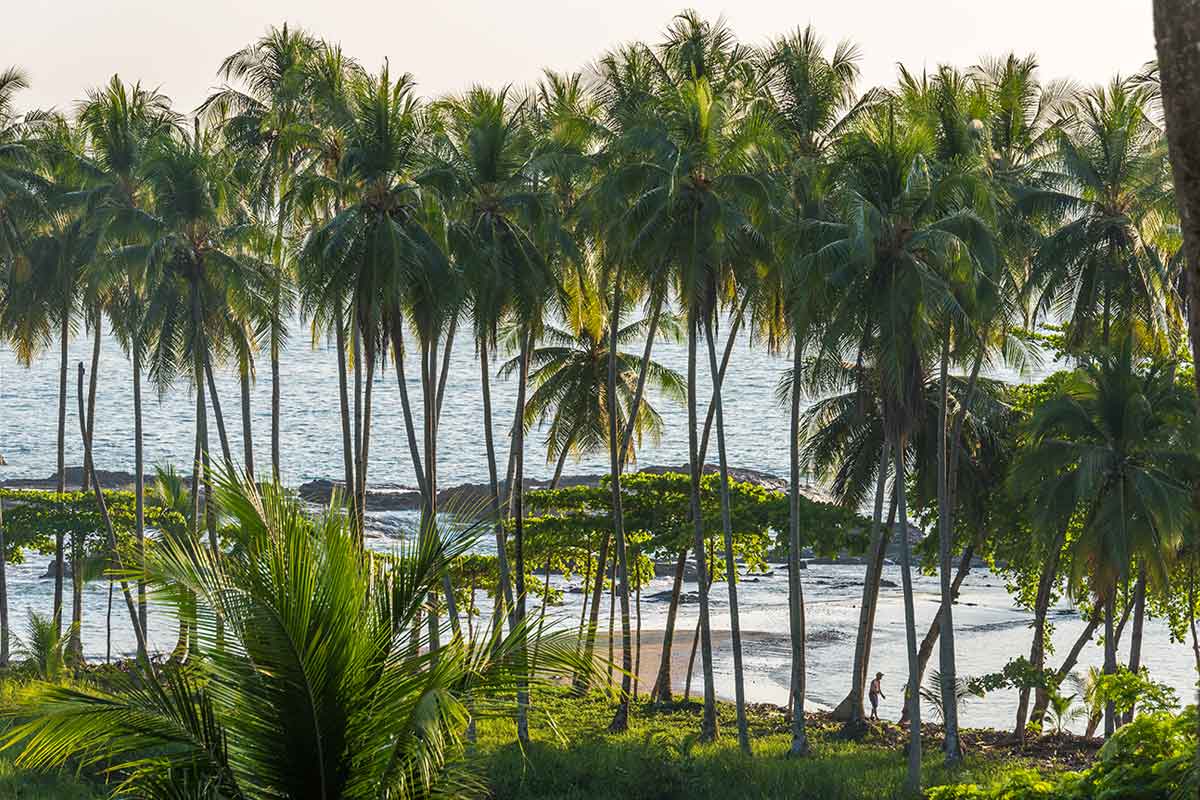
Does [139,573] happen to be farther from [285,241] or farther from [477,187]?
[285,241]

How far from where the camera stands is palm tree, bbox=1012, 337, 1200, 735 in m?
25.6

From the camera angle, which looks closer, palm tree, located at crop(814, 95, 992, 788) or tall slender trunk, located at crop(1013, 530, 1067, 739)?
palm tree, located at crop(814, 95, 992, 788)

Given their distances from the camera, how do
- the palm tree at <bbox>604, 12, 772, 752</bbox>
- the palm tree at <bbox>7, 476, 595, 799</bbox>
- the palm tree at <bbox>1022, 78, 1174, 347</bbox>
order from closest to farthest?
the palm tree at <bbox>7, 476, 595, 799</bbox> < the palm tree at <bbox>604, 12, 772, 752</bbox> < the palm tree at <bbox>1022, 78, 1174, 347</bbox>

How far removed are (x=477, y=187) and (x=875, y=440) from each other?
10721 millimetres

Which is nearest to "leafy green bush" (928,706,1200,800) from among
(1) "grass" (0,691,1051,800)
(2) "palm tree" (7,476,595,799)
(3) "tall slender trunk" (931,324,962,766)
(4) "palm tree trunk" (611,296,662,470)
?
(2) "palm tree" (7,476,595,799)

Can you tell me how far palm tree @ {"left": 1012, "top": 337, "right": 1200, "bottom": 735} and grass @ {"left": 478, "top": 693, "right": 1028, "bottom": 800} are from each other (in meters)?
4.56

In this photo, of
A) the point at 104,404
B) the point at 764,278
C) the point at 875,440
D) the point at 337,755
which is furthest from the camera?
the point at 104,404

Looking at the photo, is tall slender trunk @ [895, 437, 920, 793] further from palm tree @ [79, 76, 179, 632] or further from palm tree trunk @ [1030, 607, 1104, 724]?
palm tree @ [79, 76, 179, 632]

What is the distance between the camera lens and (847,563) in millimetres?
66062

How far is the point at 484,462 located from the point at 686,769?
9163 centimetres

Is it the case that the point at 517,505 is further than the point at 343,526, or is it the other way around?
the point at 517,505

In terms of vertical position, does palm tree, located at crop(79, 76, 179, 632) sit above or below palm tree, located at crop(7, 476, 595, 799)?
above

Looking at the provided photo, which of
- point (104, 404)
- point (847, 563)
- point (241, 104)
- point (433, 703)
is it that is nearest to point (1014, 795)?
point (433, 703)

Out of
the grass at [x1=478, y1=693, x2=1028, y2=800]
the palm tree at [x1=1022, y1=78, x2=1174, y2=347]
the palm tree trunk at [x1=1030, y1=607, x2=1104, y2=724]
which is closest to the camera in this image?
the grass at [x1=478, y1=693, x2=1028, y2=800]
